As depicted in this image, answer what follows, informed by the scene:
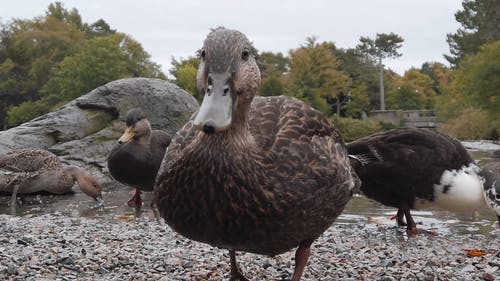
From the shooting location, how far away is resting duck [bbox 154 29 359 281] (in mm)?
2936

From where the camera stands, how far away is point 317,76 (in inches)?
2343

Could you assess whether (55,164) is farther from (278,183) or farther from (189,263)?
(278,183)

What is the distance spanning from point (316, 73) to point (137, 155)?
5159 centimetres

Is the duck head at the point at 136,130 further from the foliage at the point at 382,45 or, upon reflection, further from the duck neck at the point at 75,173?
the foliage at the point at 382,45

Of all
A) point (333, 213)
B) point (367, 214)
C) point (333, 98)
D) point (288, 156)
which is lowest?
point (367, 214)

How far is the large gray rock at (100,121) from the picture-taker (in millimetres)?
13898

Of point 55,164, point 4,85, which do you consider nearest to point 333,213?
point 55,164

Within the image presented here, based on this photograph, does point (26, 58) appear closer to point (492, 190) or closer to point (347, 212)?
point (347, 212)

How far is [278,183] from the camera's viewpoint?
324 centimetres

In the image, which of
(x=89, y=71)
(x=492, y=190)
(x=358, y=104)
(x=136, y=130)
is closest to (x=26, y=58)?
(x=89, y=71)

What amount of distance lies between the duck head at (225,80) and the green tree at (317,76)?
54921 mm

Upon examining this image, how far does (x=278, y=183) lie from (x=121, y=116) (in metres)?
11.7

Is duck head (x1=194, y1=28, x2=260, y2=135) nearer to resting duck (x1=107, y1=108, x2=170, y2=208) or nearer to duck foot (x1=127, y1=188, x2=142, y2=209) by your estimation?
resting duck (x1=107, y1=108, x2=170, y2=208)

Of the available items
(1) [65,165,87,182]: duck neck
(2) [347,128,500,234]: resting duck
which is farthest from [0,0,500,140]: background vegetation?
(2) [347,128,500,234]: resting duck
